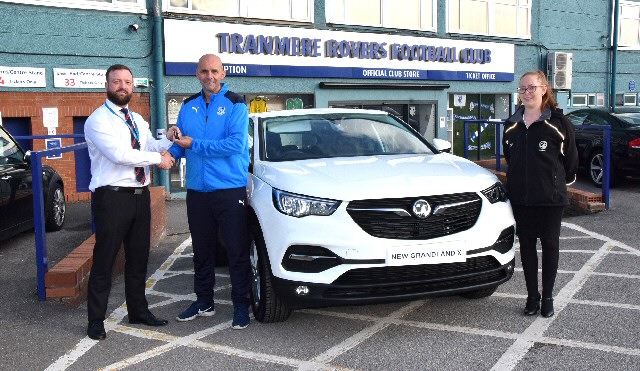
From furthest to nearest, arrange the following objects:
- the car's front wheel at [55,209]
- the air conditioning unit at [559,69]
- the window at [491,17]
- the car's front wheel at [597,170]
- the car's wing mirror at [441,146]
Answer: the air conditioning unit at [559,69]
the window at [491,17]
the car's front wheel at [597,170]
the car's front wheel at [55,209]
the car's wing mirror at [441,146]

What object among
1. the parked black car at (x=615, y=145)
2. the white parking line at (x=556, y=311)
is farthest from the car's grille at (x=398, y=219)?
the parked black car at (x=615, y=145)

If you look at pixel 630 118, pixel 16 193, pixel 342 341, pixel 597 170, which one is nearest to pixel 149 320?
pixel 342 341

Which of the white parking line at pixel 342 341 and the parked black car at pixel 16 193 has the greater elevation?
the parked black car at pixel 16 193

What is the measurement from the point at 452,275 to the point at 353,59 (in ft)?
41.1

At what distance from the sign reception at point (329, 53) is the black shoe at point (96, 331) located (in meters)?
9.58

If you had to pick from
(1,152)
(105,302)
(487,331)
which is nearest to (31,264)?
(1,152)

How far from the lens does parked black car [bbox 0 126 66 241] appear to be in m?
7.50

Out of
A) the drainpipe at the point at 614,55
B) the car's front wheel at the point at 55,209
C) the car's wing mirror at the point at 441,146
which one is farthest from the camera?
the drainpipe at the point at 614,55

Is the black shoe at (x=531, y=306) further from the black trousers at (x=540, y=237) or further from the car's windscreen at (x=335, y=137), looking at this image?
the car's windscreen at (x=335, y=137)

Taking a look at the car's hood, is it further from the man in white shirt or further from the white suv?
the man in white shirt

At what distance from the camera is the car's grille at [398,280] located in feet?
14.1

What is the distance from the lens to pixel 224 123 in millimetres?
4812

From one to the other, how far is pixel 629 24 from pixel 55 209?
66.1 ft

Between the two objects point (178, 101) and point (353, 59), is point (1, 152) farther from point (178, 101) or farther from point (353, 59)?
point (353, 59)
